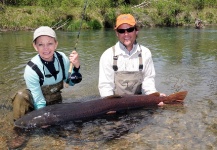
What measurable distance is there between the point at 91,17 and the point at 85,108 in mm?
28363

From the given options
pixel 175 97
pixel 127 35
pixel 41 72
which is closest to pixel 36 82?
pixel 41 72

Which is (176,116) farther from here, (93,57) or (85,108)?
(93,57)

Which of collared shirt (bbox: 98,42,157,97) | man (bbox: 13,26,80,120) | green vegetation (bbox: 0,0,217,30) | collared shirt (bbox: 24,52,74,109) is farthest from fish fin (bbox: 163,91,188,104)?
green vegetation (bbox: 0,0,217,30)

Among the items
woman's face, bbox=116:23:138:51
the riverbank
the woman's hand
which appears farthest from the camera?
the riverbank

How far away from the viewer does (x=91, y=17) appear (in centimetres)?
3206

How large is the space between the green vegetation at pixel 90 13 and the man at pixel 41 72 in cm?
2261

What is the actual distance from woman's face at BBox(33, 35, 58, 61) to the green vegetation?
22.8 meters

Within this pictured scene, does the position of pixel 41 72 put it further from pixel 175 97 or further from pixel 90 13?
pixel 90 13

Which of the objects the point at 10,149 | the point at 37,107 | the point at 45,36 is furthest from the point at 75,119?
the point at 45,36

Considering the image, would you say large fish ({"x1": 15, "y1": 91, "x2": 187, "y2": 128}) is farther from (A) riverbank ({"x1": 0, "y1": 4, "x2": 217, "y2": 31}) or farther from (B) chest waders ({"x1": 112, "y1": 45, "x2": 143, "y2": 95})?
(A) riverbank ({"x1": 0, "y1": 4, "x2": 217, "y2": 31})

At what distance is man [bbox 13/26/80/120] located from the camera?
15.0ft

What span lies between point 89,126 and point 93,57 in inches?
285

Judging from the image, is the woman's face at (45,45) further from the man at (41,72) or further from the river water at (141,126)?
the river water at (141,126)

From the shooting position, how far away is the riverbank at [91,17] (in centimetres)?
2816
